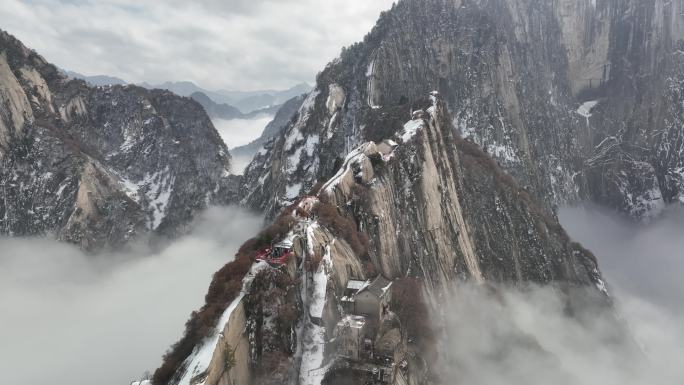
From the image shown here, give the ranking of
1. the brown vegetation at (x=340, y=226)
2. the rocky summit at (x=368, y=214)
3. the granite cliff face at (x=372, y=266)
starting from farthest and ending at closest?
1. the brown vegetation at (x=340, y=226)
2. the rocky summit at (x=368, y=214)
3. the granite cliff face at (x=372, y=266)

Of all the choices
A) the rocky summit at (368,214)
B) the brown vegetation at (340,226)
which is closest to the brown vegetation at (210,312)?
the rocky summit at (368,214)

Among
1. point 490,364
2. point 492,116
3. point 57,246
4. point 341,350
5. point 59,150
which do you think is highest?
point 59,150

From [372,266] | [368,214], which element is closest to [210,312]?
[372,266]

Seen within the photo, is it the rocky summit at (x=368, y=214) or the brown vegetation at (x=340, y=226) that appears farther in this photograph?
the brown vegetation at (x=340, y=226)

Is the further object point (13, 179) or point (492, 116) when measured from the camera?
point (492, 116)

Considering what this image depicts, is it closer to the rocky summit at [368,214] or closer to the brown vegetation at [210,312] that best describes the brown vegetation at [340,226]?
the rocky summit at [368,214]

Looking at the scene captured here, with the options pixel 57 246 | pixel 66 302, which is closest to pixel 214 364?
pixel 57 246

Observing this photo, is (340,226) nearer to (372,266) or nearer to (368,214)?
(372,266)

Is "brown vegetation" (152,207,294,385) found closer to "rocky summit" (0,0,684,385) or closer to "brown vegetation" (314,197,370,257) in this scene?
"rocky summit" (0,0,684,385)

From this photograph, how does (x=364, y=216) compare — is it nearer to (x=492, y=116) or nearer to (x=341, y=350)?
(x=341, y=350)

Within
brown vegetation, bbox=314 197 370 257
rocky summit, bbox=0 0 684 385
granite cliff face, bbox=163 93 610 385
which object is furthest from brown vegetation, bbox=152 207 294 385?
brown vegetation, bbox=314 197 370 257

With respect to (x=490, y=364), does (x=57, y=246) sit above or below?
above
